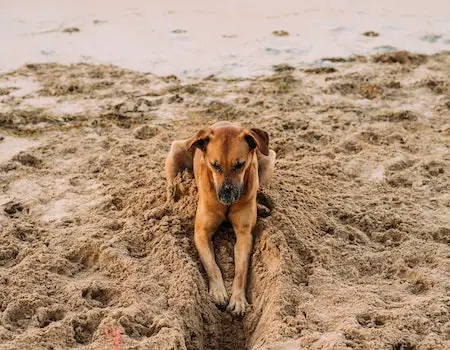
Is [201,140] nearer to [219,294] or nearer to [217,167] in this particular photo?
[217,167]

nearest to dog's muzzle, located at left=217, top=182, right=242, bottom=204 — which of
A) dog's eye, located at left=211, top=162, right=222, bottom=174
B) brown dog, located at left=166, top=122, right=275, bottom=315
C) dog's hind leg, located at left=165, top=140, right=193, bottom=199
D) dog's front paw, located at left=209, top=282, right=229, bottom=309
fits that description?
brown dog, located at left=166, top=122, right=275, bottom=315

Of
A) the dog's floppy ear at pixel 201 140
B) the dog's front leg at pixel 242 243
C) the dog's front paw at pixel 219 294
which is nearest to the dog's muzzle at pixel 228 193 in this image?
the dog's front leg at pixel 242 243

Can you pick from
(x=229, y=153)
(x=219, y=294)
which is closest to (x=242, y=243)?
(x=219, y=294)

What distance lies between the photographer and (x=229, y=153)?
14.5 feet

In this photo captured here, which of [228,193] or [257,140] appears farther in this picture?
[257,140]

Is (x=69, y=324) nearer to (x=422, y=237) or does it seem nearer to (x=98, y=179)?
(x=98, y=179)

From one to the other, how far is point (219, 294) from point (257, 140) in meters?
1.24

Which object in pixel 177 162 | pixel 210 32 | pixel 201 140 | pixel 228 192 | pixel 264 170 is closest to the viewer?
pixel 228 192

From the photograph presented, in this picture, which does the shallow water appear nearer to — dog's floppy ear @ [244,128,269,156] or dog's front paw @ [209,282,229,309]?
dog's floppy ear @ [244,128,269,156]

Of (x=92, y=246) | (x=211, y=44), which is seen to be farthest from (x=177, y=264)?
(x=211, y=44)

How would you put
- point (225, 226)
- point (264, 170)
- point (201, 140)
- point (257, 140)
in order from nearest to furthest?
point (257, 140) < point (201, 140) < point (225, 226) < point (264, 170)

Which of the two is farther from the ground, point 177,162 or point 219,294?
point 177,162

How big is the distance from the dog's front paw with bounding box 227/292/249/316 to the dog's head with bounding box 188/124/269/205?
2.37 feet

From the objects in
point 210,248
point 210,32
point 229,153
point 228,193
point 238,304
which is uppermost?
point 229,153
